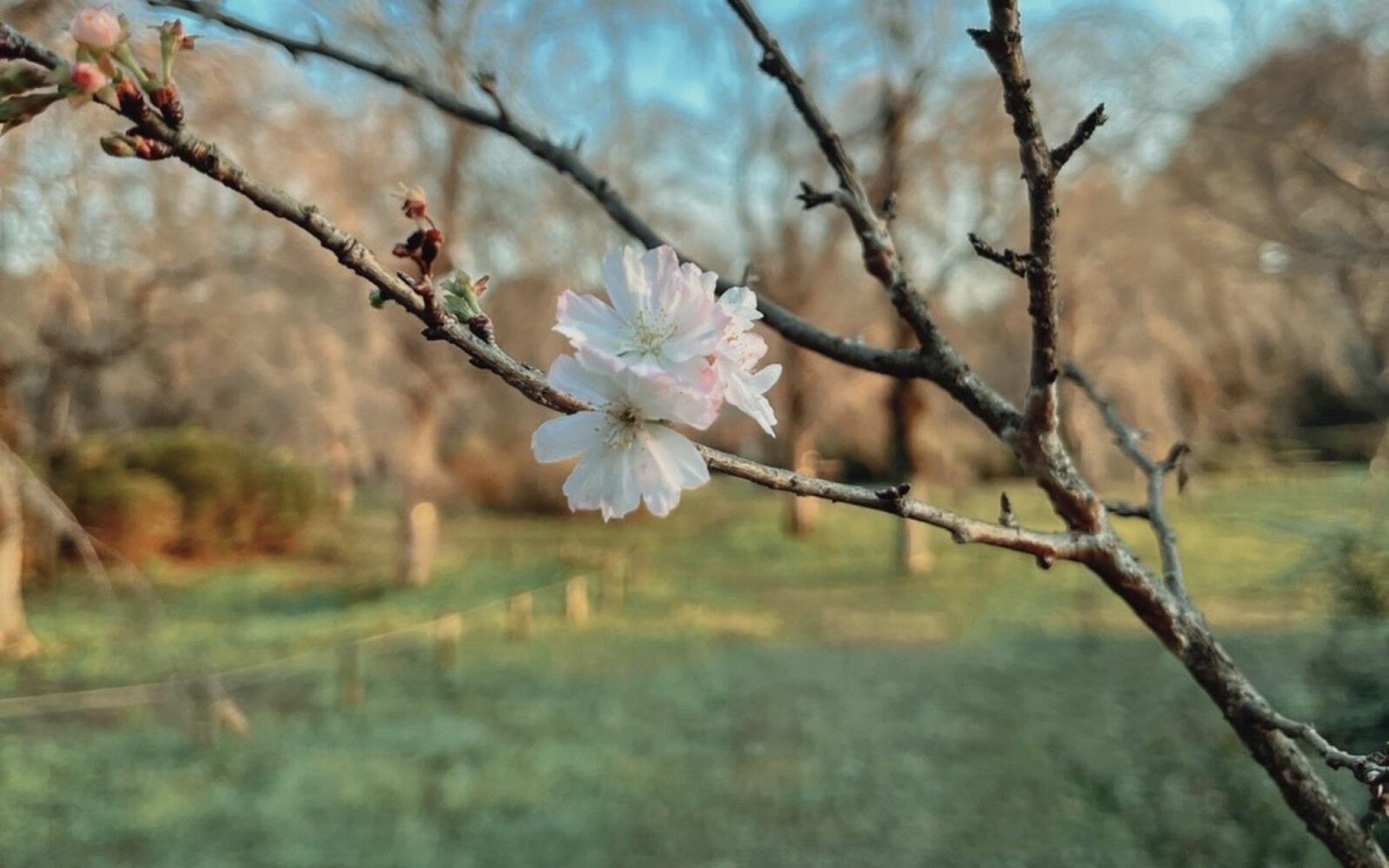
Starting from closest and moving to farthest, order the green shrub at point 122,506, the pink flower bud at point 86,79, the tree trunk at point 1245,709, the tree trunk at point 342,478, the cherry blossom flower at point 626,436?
the pink flower bud at point 86,79 → the cherry blossom flower at point 626,436 → the tree trunk at point 1245,709 → the green shrub at point 122,506 → the tree trunk at point 342,478

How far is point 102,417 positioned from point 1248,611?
10.4 m

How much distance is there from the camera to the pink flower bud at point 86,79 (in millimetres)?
531

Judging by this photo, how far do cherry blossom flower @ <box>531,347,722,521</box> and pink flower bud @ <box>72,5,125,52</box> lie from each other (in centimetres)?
31

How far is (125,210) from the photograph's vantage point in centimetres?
677

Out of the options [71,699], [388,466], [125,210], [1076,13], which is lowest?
[71,699]

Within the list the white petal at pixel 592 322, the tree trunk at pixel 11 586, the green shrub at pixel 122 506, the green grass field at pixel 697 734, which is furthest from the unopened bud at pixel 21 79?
the green shrub at pixel 122 506

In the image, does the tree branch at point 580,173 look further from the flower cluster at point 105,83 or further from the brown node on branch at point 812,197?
the flower cluster at point 105,83

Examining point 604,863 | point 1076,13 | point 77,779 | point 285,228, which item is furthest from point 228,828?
point 1076,13

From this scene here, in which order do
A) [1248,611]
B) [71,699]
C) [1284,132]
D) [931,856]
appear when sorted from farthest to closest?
[1284,132], [1248,611], [71,699], [931,856]

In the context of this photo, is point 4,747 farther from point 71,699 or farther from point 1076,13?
point 1076,13

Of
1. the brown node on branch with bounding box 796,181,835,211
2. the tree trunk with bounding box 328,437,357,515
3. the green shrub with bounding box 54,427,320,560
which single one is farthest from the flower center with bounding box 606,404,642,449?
the tree trunk with bounding box 328,437,357,515

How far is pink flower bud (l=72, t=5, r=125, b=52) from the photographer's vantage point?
54 centimetres

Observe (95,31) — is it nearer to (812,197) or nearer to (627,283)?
(627,283)

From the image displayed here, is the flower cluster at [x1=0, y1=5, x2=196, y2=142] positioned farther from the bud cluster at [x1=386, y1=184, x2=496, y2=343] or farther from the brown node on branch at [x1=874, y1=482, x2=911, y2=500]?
the brown node on branch at [x1=874, y1=482, x2=911, y2=500]
